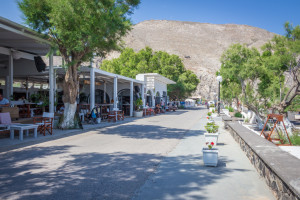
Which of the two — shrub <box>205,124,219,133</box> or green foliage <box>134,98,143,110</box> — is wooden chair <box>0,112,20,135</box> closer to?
shrub <box>205,124,219,133</box>

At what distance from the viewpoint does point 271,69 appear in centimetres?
1311

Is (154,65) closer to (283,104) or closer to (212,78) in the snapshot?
(283,104)

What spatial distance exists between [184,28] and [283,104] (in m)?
148

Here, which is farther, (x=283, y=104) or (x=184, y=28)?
(x=184, y=28)

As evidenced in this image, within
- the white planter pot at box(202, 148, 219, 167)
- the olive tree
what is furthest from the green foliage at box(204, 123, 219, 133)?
the olive tree

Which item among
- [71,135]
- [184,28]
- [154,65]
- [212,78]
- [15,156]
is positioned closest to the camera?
[15,156]

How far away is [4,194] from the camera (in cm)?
384

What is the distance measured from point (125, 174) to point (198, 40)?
137561mm

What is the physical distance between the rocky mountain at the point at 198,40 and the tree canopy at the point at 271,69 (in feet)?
287

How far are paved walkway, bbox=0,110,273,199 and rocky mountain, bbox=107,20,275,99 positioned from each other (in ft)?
324

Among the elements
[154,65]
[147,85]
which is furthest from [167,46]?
[147,85]

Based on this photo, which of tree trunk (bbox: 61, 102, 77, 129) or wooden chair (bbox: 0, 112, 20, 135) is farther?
tree trunk (bbox: 61, 102, 77, 129)

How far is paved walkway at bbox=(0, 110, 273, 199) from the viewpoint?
153 inches

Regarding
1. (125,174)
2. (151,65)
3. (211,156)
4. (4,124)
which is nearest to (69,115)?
(4,124)
